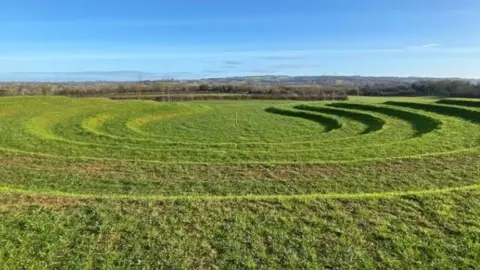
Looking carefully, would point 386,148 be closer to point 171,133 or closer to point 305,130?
point 305,130

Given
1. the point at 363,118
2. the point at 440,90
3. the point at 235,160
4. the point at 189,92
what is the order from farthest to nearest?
the point at 189,92 → the point at 440,90 → the point at 363,118 → the point at 235,160

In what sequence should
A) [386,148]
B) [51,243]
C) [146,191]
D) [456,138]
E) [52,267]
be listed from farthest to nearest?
1. [456,138]
2. [386,148]
3. [146,191]
4. [51,243]
5. [52,267]

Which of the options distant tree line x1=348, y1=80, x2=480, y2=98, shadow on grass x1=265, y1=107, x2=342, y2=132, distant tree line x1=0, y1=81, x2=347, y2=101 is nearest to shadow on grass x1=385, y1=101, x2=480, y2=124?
shadow on grass x1=265, y1=107, x2=342, y2=132

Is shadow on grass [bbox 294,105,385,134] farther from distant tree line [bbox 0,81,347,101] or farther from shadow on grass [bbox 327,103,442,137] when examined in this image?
distant tree line [bbox 0,81,347,101]

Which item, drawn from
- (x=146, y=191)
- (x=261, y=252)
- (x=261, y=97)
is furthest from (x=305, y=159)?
(x=261, y=97)

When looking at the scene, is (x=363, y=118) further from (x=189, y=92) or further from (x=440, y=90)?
(x=189, y=92)

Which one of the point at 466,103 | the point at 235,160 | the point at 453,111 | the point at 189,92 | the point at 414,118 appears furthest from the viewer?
the point at 189,92

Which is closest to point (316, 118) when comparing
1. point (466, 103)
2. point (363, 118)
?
point (363, 118)
